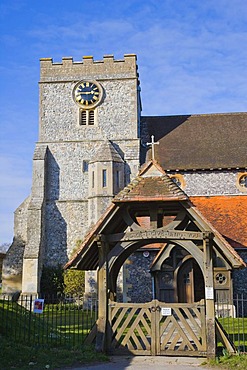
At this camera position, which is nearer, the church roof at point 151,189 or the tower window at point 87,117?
the church roof at point 151,189

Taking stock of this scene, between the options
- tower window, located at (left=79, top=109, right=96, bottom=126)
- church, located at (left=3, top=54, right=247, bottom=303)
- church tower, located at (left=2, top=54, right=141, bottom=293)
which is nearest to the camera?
church, located at (left=3, top=54, right=247, bottom=303)

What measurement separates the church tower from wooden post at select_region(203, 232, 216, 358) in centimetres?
1727

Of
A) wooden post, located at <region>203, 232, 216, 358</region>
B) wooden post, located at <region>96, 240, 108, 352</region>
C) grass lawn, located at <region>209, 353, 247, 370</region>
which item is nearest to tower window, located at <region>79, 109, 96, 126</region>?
wooden post, located at <region>96, 240, 108, 352</region>

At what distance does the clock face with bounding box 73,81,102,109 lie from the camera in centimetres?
2986

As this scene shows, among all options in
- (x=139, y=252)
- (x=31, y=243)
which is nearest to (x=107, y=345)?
(x=139, y=252)

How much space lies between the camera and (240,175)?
26828 millimetres

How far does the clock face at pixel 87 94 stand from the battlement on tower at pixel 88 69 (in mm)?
558

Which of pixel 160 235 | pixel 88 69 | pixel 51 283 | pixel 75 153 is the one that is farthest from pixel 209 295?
pixel 88 69

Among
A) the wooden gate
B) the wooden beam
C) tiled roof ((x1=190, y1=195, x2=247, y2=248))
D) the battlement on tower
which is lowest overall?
the wooden gate

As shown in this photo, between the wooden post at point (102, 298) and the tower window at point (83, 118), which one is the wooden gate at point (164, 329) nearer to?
the wooden post at point (102, 298)

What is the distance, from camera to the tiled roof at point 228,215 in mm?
21406

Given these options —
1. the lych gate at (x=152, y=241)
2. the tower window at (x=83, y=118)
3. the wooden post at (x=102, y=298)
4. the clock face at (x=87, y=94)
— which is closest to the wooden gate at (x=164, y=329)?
the lych gate at (x=152, y=241)

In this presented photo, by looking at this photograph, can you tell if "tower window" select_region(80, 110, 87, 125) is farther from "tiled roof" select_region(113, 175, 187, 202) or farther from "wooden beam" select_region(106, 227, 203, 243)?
"wooden beam" select_region(106, 227, 203, 243)

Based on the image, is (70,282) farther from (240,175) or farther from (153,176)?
(153,176)
